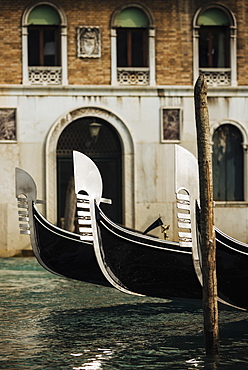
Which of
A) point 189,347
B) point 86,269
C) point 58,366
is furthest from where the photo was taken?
point 86,269

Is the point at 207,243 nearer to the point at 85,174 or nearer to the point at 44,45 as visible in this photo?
the point at 85,174

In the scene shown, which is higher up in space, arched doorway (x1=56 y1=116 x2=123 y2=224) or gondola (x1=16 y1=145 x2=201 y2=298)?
arched doorway (x1=56 y1=116 x2=123 y2=224)

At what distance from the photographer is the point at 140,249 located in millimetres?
8047

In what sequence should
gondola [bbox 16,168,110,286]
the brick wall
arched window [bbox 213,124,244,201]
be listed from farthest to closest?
1. arched window [bbox 213,124,244,201]
2. the brick wall
3. gondola [bbox 16,168,110,286]

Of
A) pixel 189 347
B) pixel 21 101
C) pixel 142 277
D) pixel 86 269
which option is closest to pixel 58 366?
pixel 189 347

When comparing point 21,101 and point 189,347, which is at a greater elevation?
point 21,101

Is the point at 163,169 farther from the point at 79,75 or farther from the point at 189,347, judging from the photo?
the point at 189,347

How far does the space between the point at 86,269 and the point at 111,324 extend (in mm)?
1544

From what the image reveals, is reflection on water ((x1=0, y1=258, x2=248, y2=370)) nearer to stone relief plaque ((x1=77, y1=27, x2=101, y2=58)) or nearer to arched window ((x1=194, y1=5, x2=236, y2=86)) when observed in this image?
stone relief plaque ((x1=77, y1=27, x2=101, y2=58))

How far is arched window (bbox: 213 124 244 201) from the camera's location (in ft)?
47.8

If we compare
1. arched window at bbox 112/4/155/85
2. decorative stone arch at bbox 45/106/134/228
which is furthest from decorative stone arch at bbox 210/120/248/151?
decorative stone arch at bbox 45/106/134/228

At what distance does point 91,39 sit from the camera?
1419cm

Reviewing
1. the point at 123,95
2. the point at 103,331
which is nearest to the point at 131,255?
the point at 103,331

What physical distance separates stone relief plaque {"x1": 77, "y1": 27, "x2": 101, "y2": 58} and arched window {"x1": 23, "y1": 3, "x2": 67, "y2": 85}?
27 centimetres
